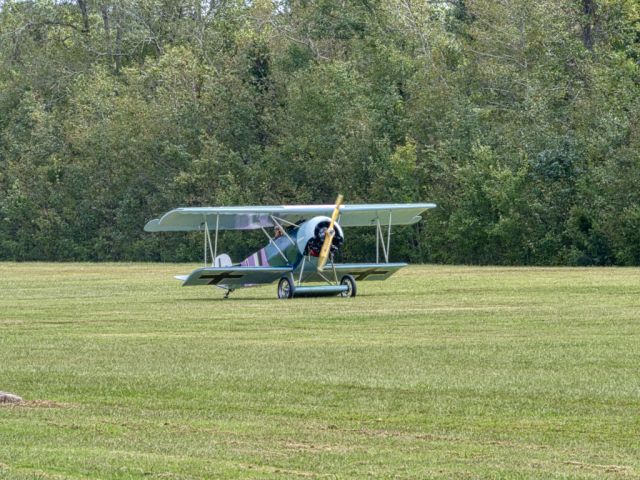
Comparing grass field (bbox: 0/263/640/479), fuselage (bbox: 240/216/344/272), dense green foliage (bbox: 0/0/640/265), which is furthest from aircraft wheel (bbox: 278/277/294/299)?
dense green foliage (bbox: 0/0/640/265)

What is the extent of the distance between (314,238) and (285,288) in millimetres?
1377

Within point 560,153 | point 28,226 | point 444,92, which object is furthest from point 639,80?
point 28,226

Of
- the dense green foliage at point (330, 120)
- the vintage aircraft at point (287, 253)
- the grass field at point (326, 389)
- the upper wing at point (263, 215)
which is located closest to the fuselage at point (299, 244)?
the vintage aircraft at point (287, 253)

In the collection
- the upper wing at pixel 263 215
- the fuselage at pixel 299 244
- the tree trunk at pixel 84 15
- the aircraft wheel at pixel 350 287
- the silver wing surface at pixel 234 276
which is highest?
the tree trunk at pixel 84 15

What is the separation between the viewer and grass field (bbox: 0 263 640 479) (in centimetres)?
1043

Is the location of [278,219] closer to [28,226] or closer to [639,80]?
[639,80]

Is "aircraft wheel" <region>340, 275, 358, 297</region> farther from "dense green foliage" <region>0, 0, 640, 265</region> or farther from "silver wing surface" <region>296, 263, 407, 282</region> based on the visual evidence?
"dense green foliage" <region>0, 0, 640, 265</region>

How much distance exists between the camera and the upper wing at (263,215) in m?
33.2

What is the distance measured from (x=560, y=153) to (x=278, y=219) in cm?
2175

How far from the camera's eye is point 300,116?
66000 mm

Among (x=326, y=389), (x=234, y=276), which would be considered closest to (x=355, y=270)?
(x=234, y=276)

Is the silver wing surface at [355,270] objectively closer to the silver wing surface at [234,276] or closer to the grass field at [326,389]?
the silver wing surface at [234,276]

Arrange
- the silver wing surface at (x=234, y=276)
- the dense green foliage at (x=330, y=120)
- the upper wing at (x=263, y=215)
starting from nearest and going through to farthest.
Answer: the silver wing surface at (x=234, y=276) < the upper wing at (x=263, y=215) < the dense green foliage at (x=330, y=120)

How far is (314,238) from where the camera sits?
3328 cm
